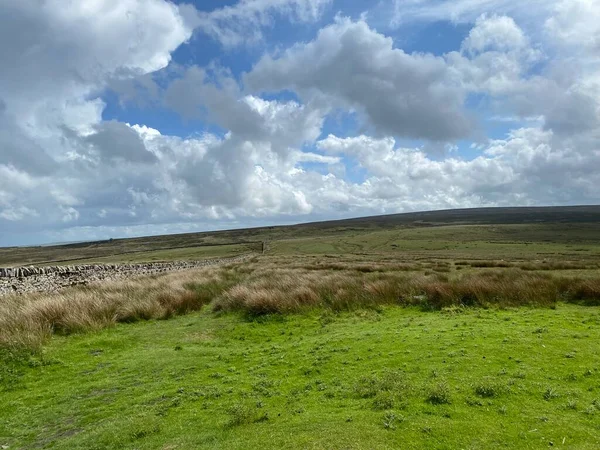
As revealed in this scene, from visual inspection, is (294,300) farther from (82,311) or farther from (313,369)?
(82,311)

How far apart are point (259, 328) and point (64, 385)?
19.8 feet

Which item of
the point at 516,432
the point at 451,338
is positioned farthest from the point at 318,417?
the point at 451,338

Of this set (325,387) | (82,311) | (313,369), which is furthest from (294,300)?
(325,387)

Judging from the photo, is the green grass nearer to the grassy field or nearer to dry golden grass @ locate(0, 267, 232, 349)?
the grassy field

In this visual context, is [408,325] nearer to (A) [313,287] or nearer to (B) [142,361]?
(A) [313,287]

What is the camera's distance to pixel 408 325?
1226cm

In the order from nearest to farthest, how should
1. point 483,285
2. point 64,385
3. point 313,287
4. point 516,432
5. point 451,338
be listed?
1. point 516,432
2. point 64,385
3. point 451,338
4. point 483,285
5. point 313,287

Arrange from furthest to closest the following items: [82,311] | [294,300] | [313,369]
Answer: [294,300] → [82,311] → [313,369]

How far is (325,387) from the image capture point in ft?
25.8

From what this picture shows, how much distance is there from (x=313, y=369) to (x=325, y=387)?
42.3 inches

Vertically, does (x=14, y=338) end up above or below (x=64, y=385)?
above

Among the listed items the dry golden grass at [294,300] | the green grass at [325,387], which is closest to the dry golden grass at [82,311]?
the dry golden grass at [294,300]

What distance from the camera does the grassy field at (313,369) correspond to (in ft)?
19.5

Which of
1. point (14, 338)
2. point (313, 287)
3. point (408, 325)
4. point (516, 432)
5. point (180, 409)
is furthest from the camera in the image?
point (313, 287)
